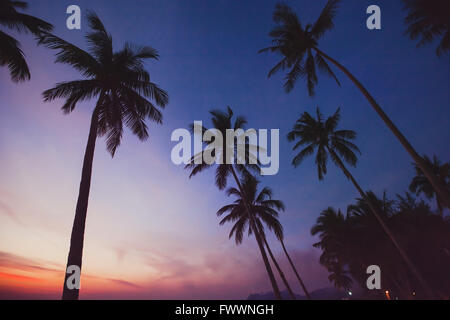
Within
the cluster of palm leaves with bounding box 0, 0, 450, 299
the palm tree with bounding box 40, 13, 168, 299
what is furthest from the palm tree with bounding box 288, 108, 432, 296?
the palm tree with bounding box 40, 13, 168, 299

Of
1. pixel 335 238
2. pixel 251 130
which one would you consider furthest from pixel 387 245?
pixel 251 130

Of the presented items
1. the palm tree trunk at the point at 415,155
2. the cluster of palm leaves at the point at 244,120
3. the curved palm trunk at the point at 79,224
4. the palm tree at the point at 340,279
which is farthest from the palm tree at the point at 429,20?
the palm tree at the point at 340,279

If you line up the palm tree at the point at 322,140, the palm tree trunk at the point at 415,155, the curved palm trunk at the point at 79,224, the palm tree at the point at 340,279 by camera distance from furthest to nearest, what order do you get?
the palm tree at the point at 340,279 → the palm tree at the point at 322,140 → the palm tree trunk at the point at 415,155 → the curved palm trunk at the point at 79,224

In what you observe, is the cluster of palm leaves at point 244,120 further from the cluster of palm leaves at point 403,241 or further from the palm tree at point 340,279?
the palm tree at point 340,279

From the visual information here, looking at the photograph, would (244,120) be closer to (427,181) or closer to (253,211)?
(253,211)

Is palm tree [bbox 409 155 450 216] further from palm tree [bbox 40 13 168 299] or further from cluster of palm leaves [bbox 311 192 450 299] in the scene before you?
palm tree [bbox 40 13 168 299]

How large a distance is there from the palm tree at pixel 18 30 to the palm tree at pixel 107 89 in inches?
71.4

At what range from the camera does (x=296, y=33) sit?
11914mm

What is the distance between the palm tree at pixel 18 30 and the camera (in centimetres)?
780

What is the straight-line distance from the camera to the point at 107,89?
346 inches

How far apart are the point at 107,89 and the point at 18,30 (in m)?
4.15

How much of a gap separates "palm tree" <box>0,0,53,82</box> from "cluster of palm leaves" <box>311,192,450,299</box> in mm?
29192
